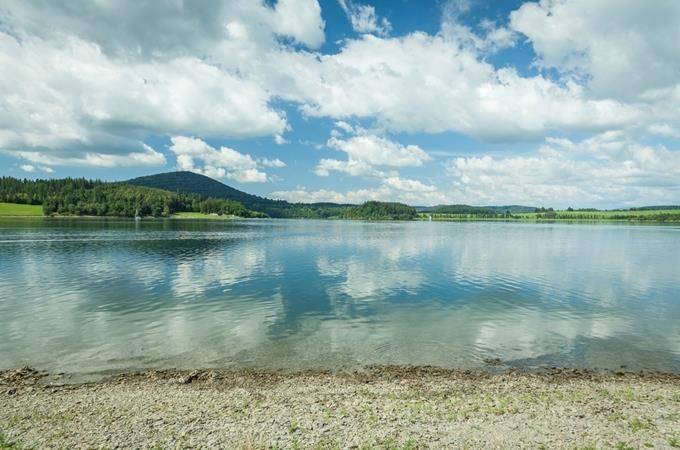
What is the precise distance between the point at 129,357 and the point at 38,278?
30.3 meters

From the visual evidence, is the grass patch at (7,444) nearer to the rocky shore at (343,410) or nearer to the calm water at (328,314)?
the rocky shore at (343,410)

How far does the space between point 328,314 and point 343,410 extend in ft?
50.3

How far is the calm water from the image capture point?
21.1 m

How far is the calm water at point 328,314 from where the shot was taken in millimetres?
21062

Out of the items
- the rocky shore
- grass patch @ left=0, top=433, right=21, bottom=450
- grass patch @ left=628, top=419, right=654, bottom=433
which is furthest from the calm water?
grass patch @ left=0, top=433, right=21, bottom=450

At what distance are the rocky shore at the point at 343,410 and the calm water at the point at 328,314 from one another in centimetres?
213

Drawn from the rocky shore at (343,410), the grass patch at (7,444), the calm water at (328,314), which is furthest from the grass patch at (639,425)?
the grass patch at (7,444)

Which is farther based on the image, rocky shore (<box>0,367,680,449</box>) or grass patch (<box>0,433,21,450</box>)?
rocky shore (<box>0,367,680,449</box>)

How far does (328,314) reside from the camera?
2961 centimetres

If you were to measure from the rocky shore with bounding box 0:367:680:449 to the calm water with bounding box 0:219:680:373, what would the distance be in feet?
7.00

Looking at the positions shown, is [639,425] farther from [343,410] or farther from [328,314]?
[328,314]

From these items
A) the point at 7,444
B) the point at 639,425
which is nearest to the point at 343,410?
the point at 639,425

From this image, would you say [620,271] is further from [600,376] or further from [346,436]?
[346,436]

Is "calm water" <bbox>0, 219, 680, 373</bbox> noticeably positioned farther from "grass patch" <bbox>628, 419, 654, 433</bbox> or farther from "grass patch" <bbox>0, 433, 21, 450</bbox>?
"grass patch" <bbox>0, 433, 21, 450</bbox>
